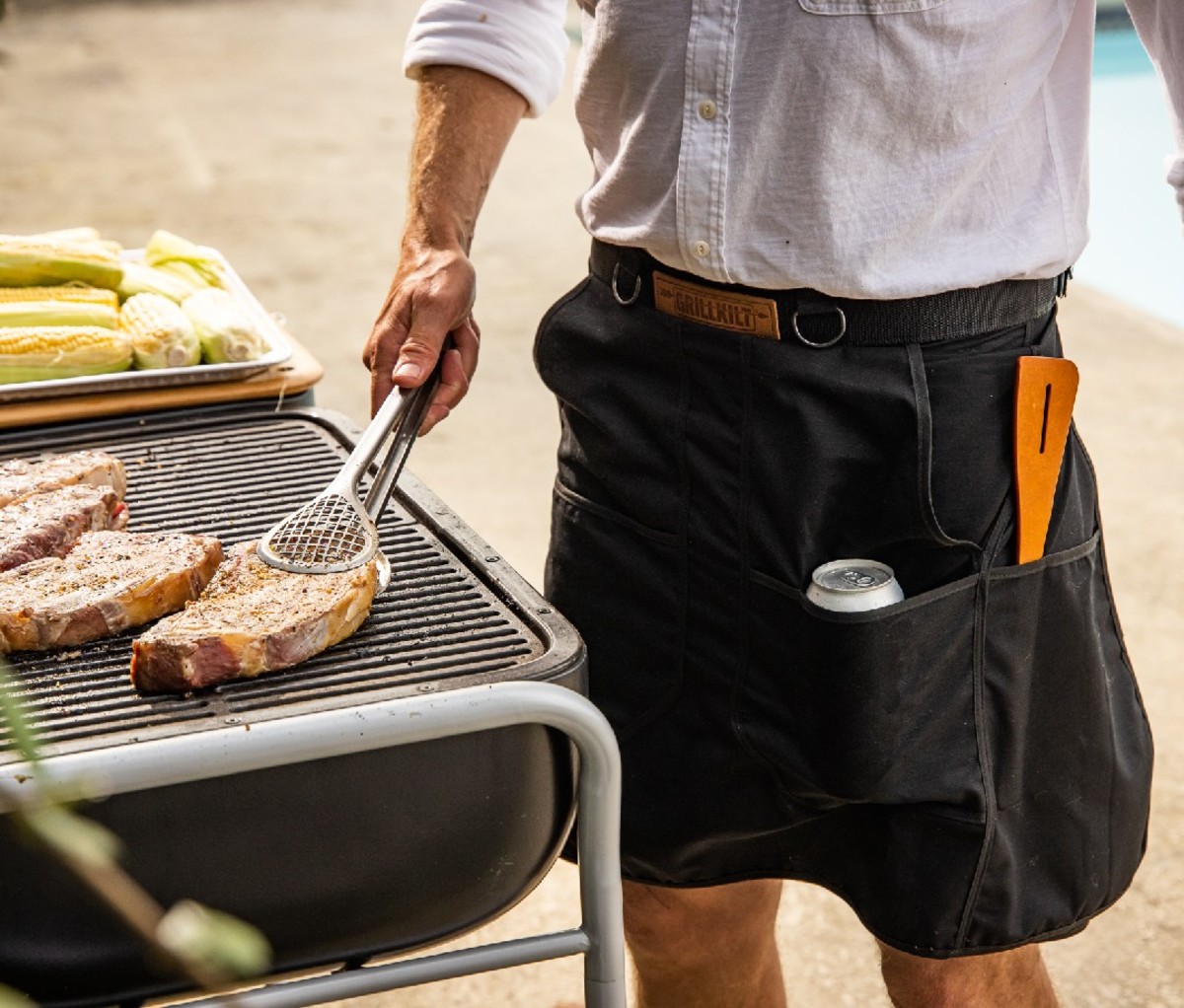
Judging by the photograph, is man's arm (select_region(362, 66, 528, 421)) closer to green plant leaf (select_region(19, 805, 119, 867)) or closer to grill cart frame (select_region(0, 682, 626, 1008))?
grill cart frame (select_region(0, 682, 626, 1008))

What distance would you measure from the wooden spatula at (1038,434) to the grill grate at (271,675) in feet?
1.73

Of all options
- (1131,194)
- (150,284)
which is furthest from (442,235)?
(1131,194)

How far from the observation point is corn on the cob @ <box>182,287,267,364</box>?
2123 mm

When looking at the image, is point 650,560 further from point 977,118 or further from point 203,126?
point 203,126

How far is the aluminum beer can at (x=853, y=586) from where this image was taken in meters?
1.47

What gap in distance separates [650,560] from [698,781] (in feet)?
0.86

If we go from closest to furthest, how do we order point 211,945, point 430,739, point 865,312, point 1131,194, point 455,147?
point 211,945 < point 430,739 < point 865,312 < point 455,147 < point 1131,194

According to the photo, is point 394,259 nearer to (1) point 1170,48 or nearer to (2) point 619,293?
(2) point 619,293

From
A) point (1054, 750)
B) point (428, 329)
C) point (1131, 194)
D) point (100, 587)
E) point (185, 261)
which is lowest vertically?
point (1131, 194)

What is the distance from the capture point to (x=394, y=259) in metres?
6.25

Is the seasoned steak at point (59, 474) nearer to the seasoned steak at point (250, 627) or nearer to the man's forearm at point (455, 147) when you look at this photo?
the seasoned steak at point (250, 627)

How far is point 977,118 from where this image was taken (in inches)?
55.1

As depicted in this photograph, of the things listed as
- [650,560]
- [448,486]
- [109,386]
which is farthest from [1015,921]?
[448,486]

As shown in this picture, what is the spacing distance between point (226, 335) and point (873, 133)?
1072 mm
